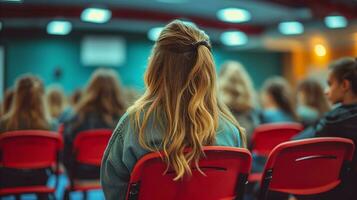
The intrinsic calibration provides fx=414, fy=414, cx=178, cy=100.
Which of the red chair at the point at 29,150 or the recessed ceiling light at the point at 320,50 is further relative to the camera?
the recessed ceiling light at the point at 320,50

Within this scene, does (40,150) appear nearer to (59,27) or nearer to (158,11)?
(158,11)

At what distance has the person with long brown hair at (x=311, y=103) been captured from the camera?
3.64 m

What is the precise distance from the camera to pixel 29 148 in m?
2.69

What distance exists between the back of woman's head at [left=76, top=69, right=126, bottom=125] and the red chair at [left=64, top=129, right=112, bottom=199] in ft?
1.20

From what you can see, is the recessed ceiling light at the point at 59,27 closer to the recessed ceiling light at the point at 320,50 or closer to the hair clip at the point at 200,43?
the recessed ceiling light at the point at 320,50

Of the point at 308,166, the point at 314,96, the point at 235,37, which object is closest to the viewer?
the point at 308,166

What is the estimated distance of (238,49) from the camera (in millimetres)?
12242

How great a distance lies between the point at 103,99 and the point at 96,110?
4.0 inches

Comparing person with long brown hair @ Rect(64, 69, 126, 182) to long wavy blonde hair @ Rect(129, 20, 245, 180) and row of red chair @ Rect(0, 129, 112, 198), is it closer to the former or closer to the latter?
row of red chair @ Rect(0, 129, 112, 198)

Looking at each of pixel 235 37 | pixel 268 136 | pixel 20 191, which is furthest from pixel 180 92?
pixel 235 37

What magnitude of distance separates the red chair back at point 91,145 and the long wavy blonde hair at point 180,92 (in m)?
1.46

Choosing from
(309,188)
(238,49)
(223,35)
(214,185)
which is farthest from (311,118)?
(238,49)

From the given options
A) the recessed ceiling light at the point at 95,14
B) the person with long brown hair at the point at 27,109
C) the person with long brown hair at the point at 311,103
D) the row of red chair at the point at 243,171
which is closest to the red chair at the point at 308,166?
the row of red chair at the point at 243,171

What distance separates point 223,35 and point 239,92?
7731mm
